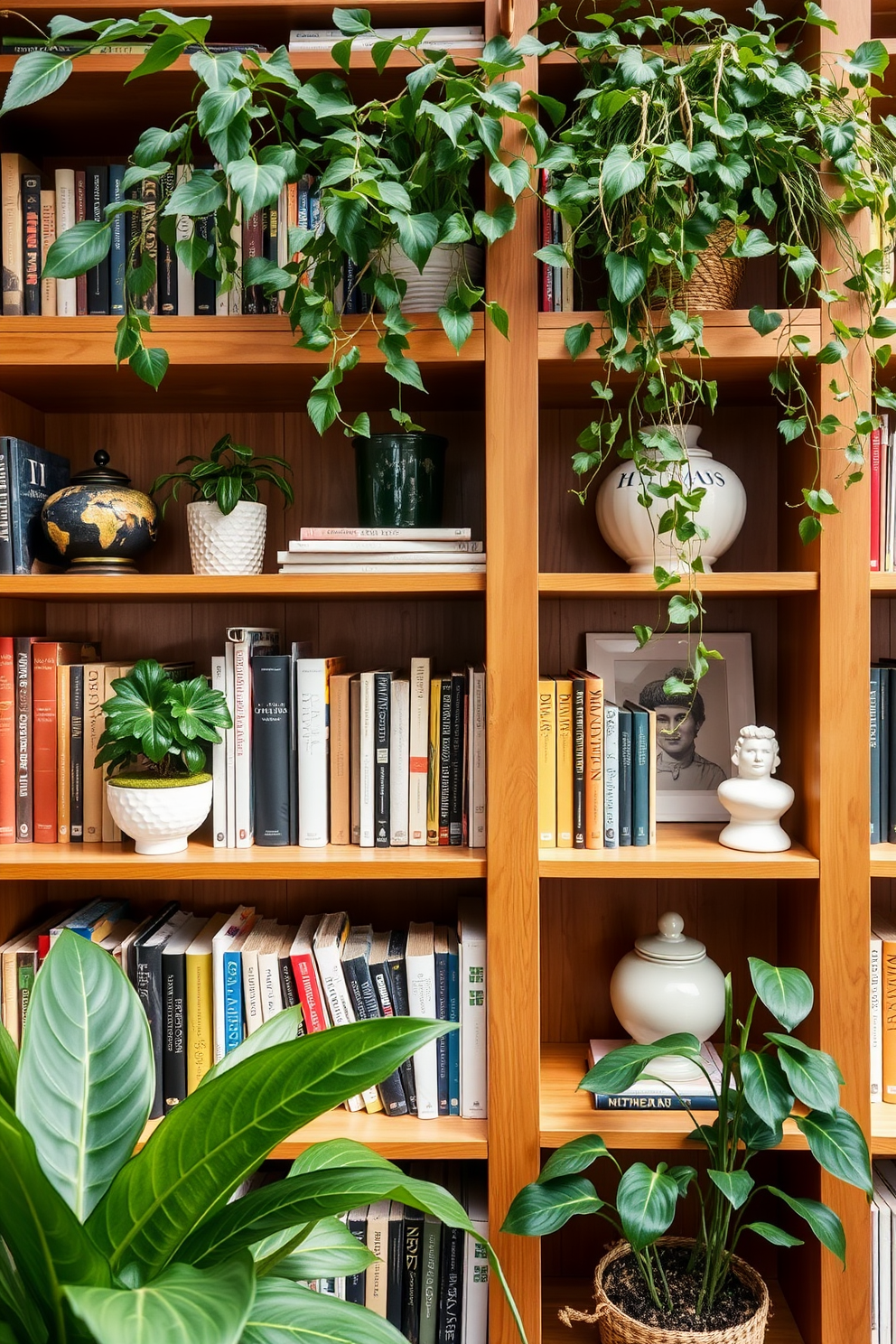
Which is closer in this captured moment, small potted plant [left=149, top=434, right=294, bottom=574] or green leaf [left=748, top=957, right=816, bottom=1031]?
green leaf [left=748, top=957, right=816, bottom=1031]

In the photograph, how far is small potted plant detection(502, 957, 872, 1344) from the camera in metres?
1.22

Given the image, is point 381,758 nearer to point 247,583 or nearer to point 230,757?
point 230,757

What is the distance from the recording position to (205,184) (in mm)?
1220

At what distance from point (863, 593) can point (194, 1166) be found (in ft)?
3.77

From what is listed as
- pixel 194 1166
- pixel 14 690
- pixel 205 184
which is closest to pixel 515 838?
pixel 194 1166

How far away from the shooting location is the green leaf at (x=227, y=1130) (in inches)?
30.6

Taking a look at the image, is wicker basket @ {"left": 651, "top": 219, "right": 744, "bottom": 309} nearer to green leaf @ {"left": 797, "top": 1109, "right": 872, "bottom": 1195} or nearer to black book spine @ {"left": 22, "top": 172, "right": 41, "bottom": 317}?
black book spine @ {"left": 22, "top": 172, "right": 41, "bottom": 317}

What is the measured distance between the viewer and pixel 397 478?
4.71ft

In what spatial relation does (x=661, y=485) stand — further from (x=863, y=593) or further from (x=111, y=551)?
(x=111, y=551)

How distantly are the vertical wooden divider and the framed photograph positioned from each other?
34 cm

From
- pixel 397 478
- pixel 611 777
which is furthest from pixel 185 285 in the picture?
pixel 611 777

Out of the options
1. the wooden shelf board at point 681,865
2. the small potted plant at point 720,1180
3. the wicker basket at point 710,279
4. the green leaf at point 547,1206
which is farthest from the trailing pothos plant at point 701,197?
the green leaf at point 547,1206

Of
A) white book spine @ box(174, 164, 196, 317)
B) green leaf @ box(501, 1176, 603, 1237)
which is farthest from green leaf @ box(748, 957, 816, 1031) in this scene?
white book spine @ box(174, 164, 196, 317)

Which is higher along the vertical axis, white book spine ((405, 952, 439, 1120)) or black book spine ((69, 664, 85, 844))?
black book spine ((69, 664, 85, 844))
